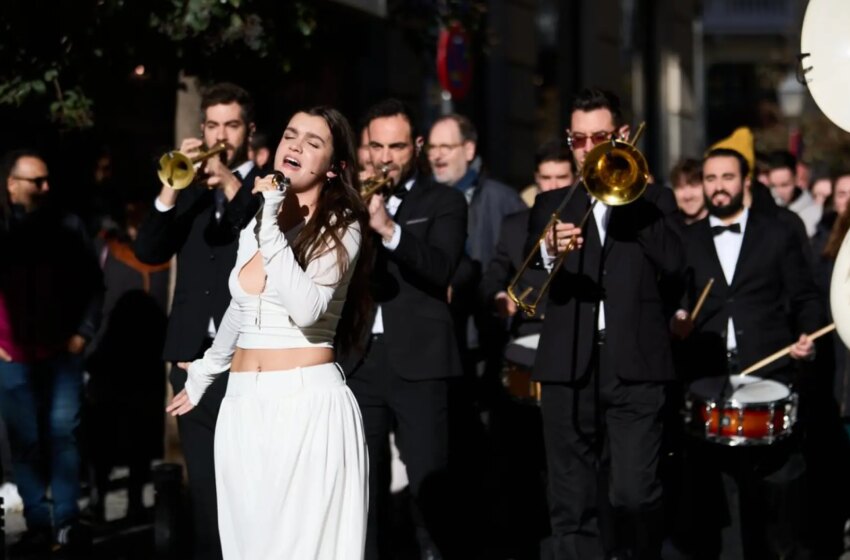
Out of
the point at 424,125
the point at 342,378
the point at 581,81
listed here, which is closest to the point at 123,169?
the point at 424,125

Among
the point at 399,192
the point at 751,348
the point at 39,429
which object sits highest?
the point at 399,192

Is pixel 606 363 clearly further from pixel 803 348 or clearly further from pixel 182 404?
pixel 182 404

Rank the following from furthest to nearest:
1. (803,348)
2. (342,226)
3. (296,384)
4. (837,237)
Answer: (837,237) → (803,348) → (342,226) → (296,384)

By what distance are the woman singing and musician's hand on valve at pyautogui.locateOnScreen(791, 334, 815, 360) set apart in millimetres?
3259

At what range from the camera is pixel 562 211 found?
7.87 m

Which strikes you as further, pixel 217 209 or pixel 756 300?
pixel 756 300

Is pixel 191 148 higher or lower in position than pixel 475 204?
higher

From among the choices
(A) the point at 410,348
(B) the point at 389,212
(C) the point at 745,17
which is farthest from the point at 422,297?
(C) the point at 745,17

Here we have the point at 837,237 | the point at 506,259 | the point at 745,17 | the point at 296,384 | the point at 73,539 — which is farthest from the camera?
the point at 745,17

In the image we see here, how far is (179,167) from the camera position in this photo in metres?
7.46

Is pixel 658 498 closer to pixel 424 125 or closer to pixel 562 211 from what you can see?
pixel 562 211

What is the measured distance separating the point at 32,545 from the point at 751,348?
4.12 meters

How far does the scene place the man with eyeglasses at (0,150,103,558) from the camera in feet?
31.7

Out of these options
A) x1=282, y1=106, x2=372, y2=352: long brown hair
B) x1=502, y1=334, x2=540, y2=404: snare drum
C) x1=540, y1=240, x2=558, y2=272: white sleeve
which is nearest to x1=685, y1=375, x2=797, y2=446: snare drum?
x1=502, y1=334, x2=540, y2=404: snare drum
